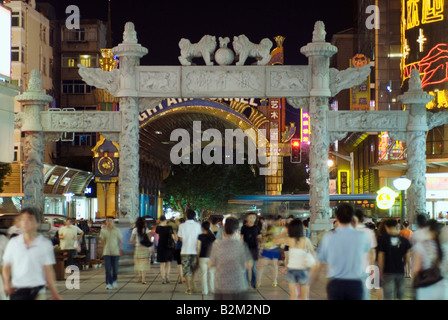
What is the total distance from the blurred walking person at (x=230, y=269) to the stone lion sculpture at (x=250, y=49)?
18.6m

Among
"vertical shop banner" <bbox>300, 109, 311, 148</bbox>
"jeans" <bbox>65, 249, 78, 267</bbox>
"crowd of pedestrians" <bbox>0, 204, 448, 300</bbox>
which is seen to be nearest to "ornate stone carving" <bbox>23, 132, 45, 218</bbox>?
"jeans" <bbox>65, 249, 78, 267</bbox>

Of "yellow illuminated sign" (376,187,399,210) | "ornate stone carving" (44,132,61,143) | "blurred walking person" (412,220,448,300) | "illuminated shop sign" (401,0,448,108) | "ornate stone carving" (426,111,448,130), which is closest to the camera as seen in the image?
"blurred walking person" (412,220,448,300)

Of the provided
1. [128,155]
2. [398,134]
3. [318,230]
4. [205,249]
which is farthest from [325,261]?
[398,134]

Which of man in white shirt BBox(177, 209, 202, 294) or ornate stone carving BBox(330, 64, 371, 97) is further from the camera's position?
ornate stone carving BBox(330, 64, 371, 97)

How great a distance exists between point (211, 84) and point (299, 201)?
22.1 m

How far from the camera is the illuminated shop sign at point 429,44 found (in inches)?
1932

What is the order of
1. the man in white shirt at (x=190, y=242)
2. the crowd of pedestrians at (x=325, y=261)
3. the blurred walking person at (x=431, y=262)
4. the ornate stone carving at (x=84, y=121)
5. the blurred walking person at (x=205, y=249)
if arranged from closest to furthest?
1. the crowd of pedestrians at (x=325, y=261)
2. the blurred walking person at (x=431, y=262)
3. the blurred walking person at (x=205, y=249)
4. the man in white shirt at (x=190, y=242)
5. the ornate stone carving at (x=84, y=121)

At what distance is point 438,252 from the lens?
12406 millimetres

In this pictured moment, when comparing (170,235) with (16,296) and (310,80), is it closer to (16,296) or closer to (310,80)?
(310,80)

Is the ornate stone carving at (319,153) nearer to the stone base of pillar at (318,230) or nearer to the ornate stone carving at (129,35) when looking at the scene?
the stone base of pillar at (318,230)

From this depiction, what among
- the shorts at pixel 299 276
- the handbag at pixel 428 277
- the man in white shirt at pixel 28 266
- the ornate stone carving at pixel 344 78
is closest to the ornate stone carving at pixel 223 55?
the ornate stone carving at pixel 344 78

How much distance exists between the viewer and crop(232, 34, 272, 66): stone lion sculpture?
98.8 feet

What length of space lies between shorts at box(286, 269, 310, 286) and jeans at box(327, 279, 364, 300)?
4.21 metres

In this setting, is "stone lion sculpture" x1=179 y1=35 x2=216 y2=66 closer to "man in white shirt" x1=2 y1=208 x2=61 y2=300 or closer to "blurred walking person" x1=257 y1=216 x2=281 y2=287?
"blurred walking person" x1=257 y1=216 x2=281 y2=287
